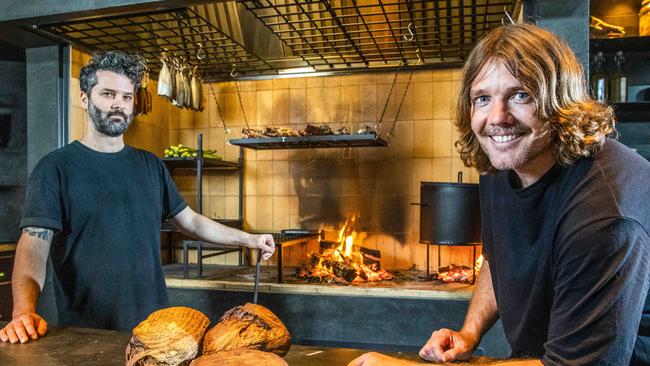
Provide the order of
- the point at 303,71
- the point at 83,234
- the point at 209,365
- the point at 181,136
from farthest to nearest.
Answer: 1. the point at 181,136
2. the point at 303,71
3. the point at 83,234
4. the point at 209,365

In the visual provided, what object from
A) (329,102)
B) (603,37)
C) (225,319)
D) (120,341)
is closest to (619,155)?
(225,319)

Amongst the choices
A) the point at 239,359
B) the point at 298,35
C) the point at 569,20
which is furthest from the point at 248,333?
the point at 298,35

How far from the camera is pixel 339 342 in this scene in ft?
10.3

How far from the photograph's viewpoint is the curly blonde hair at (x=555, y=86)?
1.07 m

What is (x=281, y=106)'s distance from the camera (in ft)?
14.1

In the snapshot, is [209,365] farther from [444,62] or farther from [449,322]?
[444,62]

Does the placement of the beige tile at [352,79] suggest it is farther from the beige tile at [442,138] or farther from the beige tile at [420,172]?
the beige tile at [420,172]

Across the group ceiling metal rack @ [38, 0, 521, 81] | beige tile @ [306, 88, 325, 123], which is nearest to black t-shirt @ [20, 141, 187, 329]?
ceiling metal rack @ [38, 0, 521, 81]

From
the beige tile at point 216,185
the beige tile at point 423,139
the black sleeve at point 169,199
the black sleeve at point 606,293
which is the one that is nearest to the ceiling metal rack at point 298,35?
the beige tile at point 423,139

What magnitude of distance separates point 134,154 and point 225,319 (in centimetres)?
134

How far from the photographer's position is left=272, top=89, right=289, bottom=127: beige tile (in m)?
4.30

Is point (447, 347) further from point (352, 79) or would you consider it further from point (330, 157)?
point (352, 79)

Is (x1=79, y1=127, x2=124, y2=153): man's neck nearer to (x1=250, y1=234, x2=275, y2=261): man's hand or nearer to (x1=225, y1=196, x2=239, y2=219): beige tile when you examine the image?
(x1=250, y1=234, x2=275, y2=261): man's hand

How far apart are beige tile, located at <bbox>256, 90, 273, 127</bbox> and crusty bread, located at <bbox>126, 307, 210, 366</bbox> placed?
3488mm
